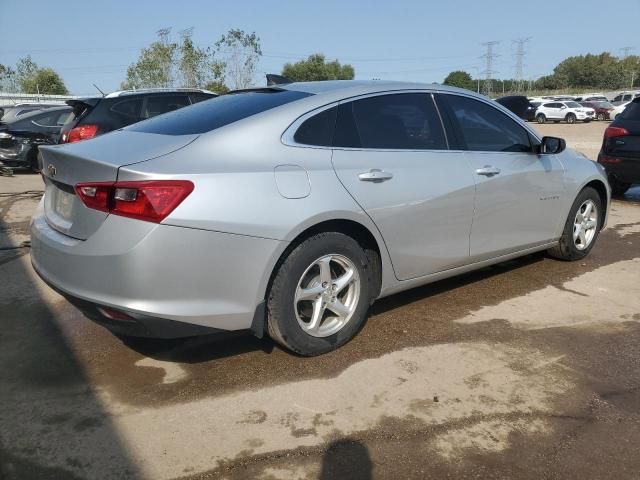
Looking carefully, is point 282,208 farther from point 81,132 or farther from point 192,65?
point 192,65

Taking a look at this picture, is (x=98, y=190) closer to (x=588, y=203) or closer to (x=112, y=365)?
(x=112, y=365)

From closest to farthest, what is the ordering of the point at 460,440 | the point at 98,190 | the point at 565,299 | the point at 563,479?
the point at 563,479, the point at 460,440, the point at 98,190, the point at 565,299

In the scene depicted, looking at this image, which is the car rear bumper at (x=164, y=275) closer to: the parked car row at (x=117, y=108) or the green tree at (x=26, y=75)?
the parked car row at (x=117, y=108)

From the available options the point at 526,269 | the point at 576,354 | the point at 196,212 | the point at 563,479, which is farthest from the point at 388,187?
the point at 526,269

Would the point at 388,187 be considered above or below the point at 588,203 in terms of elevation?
above

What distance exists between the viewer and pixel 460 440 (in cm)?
255

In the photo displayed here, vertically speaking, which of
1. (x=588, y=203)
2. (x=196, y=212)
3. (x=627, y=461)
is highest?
(x=196, y=212)

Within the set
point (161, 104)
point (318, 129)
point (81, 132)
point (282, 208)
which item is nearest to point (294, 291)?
point (282, 208)

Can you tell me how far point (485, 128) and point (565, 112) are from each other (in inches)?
1608

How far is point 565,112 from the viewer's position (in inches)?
1603

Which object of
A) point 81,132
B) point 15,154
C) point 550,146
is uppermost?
point 81,132

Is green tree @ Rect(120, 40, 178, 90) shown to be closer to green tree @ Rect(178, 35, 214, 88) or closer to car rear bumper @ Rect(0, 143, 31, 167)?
green tree @ Rect(178, 35, 214, 88)

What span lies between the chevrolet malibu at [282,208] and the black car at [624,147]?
4606mm

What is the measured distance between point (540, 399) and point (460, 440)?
2.04 ft
